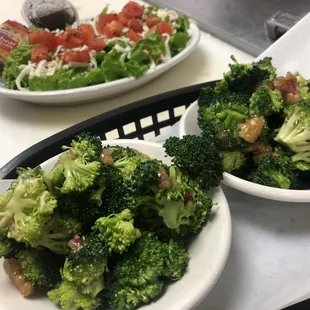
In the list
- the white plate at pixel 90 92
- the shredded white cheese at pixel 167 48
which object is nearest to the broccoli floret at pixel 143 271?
the white plate at pixel 90 92

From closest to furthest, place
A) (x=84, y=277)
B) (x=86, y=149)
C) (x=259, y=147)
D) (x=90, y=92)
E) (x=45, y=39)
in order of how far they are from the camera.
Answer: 1. (x=84, y=277)
2. (x=86, y=149)
3. (x=259, y=147)
4. (x=90, y=92)
5. (x=45, y=39)

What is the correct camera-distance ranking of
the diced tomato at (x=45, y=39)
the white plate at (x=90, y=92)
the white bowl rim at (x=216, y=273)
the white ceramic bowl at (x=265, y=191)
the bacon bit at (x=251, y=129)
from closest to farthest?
the white bowl rim at (x=216, y=273)
the white ceramic bowl at (x=265, y=191)
the bacon bit at (x=251, y=129)
the white plate at (x=90, y=92)
the diced tomato at (x=45, y=39)

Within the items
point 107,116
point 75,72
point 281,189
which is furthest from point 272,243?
point 75,72

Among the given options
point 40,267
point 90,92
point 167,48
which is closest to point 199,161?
point 40,267

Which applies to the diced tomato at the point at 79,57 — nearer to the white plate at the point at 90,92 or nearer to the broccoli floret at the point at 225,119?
the white plate at the point at 90,92

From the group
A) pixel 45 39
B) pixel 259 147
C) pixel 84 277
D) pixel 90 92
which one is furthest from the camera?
pixel 45 39

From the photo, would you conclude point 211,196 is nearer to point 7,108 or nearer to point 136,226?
point 136,226

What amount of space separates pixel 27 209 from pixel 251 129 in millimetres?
400

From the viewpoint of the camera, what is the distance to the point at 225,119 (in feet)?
2.71

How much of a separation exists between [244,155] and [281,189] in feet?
0.41

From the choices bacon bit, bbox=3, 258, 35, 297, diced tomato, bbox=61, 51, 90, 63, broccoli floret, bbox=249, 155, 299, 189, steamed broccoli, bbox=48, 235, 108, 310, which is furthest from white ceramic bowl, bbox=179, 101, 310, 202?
diced tomato, bbox=61, 51, 90, 63

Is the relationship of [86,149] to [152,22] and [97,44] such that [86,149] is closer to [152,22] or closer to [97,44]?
[97,44]

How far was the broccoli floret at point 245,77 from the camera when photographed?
2.91 feet

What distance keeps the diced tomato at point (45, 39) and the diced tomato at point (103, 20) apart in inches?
6.3
